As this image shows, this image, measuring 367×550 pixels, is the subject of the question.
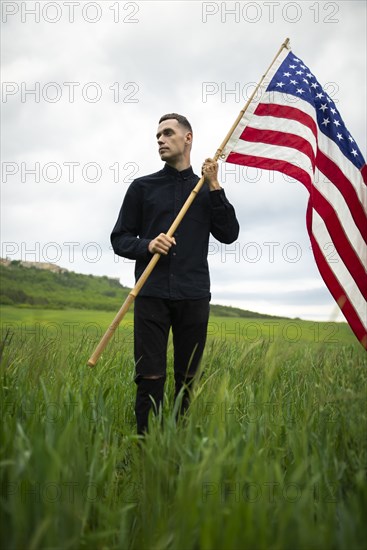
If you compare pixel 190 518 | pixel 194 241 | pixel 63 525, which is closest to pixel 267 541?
pixel 190 518

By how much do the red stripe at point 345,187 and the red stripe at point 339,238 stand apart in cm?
18

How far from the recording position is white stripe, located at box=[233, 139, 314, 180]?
377 cm

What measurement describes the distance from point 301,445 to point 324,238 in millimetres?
1651

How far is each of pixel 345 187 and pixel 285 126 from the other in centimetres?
69

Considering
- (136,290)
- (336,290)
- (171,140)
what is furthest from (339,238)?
(136,290)

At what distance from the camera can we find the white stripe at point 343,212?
3.54 metres

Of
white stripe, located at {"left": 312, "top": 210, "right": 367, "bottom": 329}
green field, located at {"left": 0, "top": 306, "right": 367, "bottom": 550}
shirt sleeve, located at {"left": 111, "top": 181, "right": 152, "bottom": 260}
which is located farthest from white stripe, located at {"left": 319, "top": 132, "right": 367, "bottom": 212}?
shirt sleeve, located at {"left": 111, "top": 181, "right": 152, "bottom": 260}

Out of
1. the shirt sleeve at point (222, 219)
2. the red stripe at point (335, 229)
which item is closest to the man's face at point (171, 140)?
the shirt sleeve at point (222, 219)

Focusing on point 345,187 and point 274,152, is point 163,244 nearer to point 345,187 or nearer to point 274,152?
point 274,152

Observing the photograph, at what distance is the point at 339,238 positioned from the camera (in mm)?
3521

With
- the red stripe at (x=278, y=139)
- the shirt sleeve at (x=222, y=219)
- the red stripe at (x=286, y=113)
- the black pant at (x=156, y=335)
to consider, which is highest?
the red stripe at (x=286, y=113)

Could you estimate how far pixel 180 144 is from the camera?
354cm

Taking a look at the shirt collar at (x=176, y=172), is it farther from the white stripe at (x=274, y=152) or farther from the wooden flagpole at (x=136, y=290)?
the white stripe at (x=274, y=152)

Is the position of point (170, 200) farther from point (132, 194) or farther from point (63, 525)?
point (63, 525)
